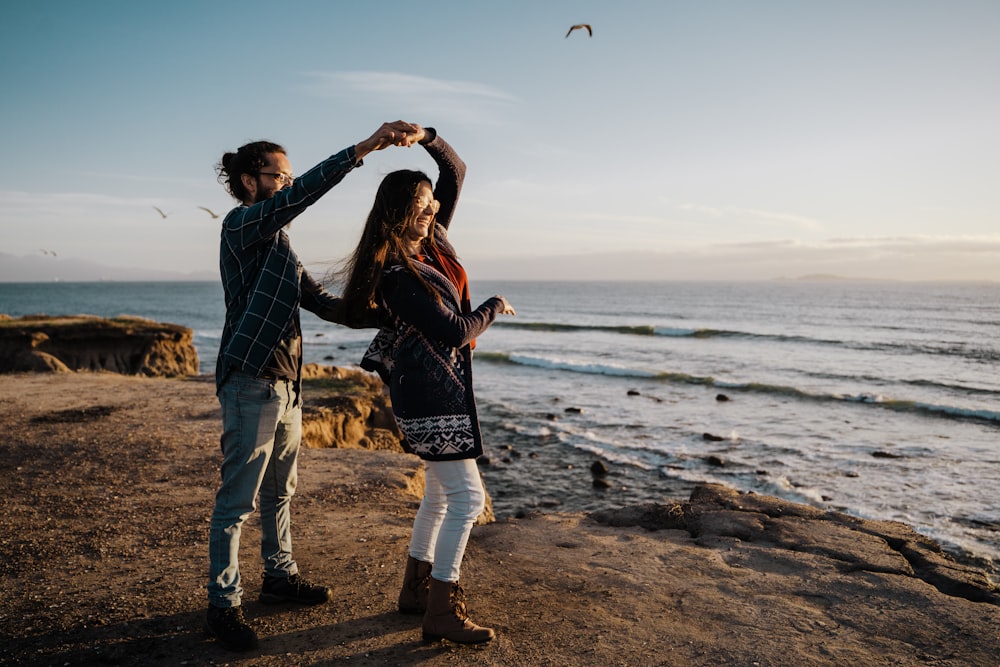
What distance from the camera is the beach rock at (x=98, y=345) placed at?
15.2m

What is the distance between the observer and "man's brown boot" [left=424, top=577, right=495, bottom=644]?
3156 millimetres

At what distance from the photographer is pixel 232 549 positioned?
3117mm

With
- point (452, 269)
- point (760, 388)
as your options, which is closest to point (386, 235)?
point (452, 269)

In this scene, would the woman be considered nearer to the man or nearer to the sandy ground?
the man

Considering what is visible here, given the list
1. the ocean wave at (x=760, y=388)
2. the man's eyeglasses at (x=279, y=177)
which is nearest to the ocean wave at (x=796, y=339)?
the ocean wave at (x=760, y=388)

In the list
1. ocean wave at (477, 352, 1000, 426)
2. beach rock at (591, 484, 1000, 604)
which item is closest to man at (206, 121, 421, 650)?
beach rock at (591, 484, 1000, 604)

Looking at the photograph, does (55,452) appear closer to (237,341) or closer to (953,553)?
(237,341)

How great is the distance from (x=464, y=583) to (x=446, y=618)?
3.08 ft

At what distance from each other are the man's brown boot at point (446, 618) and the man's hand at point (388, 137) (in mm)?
2035

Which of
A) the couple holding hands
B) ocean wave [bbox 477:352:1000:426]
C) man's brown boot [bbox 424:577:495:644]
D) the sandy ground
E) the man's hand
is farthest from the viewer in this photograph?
ocean wave [bbox 477:352:1000:426]

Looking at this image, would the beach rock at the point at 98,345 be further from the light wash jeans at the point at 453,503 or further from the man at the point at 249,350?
the light wash jeans at the point at 453,503

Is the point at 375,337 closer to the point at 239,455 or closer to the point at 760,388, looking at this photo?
the point at 239,455

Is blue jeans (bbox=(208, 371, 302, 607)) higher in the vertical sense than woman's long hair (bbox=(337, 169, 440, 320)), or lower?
lower

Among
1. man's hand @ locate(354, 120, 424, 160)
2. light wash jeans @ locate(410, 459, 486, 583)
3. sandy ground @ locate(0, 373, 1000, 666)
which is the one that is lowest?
sandy ground @ locate(0, 373, 1000, 666)
